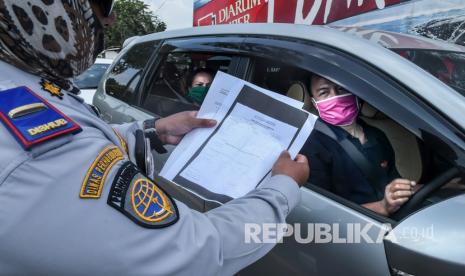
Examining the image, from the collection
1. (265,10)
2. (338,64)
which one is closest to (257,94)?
(338,64)

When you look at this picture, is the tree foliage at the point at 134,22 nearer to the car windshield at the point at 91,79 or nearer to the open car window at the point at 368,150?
the car windshield at the point at 91,79

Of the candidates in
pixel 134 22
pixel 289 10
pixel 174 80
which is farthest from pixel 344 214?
pixel 134 22

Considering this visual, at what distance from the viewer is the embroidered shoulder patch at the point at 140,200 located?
27.7 inches

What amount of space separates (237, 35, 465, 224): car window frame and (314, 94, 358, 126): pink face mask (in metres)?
0.19

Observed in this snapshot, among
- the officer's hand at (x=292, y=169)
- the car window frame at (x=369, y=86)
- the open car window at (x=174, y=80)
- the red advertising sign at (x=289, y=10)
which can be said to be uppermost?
the car window frame at (x=369, y=86)

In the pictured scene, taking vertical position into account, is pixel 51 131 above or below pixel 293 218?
above

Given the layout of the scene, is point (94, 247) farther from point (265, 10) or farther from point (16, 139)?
point (265, 10)

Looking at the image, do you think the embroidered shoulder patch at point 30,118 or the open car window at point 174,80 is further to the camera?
the open car window at point 174,80

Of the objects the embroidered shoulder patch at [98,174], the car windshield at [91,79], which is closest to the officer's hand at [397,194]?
the embroidered shoulder patch at [98,174]

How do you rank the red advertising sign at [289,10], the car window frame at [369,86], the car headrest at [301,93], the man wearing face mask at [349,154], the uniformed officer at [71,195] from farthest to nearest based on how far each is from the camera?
the red advertising sign at [289,10]
the car headrest at [301,93]
the man wearing face mask at [349,154]
the car window frame at [369,86]
the uniformed officer at [71,195]

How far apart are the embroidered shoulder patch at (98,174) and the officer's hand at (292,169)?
460mm

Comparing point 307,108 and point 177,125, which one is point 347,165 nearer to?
point 307,108

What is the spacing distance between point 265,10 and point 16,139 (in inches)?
247

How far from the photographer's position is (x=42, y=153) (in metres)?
0.66
